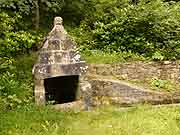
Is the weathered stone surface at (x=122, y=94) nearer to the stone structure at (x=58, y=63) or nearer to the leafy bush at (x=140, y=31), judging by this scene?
the stone structure at (x=58, y=63)

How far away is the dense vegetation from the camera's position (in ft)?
40.3

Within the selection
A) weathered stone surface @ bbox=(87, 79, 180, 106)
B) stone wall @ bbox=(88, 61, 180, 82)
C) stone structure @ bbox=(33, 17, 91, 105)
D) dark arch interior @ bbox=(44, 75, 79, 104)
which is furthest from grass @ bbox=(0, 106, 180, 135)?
stone wall @ bbox=(88, 61, 180, 82)

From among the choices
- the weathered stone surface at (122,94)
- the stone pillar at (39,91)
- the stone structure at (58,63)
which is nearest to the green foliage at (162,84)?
the weathered stone surface at (122,94)

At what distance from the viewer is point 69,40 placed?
10164mm

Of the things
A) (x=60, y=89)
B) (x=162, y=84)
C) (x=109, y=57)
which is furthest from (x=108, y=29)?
(x=60, y=89)

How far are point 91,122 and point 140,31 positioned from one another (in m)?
6.05

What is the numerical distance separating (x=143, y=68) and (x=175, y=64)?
3.53 feet

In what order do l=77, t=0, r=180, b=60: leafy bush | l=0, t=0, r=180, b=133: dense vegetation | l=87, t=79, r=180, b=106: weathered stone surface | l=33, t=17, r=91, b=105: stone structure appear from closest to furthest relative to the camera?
1. l=33, t=17, r=91, b=105: stone structure
2. l=87, t=79, r=180, b=106: weathered stone surface
3. l=0, t=0, r=180, b=133: dense vegetation
4. l=77, t=0, r=180, b=60: leafy bush

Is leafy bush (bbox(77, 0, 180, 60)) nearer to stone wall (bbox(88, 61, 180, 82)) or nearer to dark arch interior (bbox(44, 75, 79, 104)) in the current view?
stone wall (bbox(88, 61, 180, 82))

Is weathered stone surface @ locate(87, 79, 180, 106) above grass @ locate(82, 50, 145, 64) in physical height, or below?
below

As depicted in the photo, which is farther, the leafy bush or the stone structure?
the leafy bush

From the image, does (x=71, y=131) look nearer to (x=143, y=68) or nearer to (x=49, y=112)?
(x=49, y=112)

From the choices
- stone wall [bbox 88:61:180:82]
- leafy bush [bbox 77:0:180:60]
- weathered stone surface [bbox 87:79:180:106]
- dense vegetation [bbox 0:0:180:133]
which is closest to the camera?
weathered stone surface [bbox 87:79:180:106]

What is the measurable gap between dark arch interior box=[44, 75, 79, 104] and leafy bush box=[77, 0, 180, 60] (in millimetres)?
2400
